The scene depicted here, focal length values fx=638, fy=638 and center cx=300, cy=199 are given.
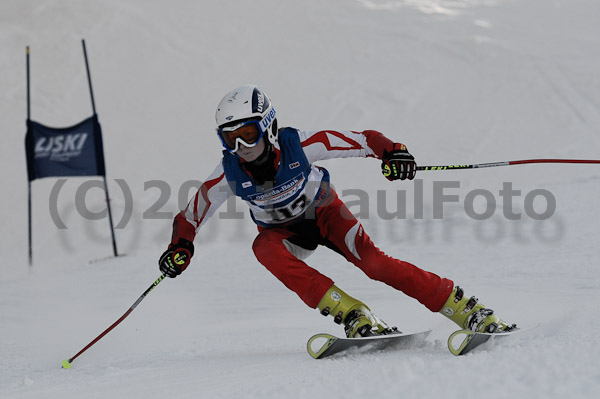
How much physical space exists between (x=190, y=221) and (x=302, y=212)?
25.2 inches

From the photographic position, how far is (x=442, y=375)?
2.24 metres

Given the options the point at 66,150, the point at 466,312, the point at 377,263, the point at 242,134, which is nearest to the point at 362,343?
the point at 377,263

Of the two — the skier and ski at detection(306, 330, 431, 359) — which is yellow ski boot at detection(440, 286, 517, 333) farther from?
ski at detection(306, 330, 431, 359)

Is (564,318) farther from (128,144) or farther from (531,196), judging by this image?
(128,144)

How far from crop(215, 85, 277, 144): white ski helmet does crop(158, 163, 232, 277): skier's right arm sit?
13.0 inches

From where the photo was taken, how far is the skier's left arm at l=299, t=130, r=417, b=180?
10.9 ft

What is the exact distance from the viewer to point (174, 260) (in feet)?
11.3

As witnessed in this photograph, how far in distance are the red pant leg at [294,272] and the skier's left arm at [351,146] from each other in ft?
1.77

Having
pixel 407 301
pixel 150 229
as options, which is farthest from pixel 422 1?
pixel 407 301

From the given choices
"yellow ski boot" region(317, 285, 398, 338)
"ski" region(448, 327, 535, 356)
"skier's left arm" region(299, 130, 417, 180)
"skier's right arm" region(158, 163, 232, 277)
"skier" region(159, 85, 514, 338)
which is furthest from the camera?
"skier's right arm" region(158, 163, 232, 277)

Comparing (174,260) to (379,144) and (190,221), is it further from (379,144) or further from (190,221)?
(379,144)

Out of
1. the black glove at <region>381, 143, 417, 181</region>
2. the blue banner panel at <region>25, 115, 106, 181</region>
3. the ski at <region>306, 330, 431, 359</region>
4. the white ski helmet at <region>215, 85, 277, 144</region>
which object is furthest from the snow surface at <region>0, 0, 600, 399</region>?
the blue banner panel at <region>25, 115, 106, 181</region>

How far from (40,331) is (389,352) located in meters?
3.14

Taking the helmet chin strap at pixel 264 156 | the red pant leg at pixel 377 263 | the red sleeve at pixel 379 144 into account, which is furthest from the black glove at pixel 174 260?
the red sleeve at pixel 379 144
